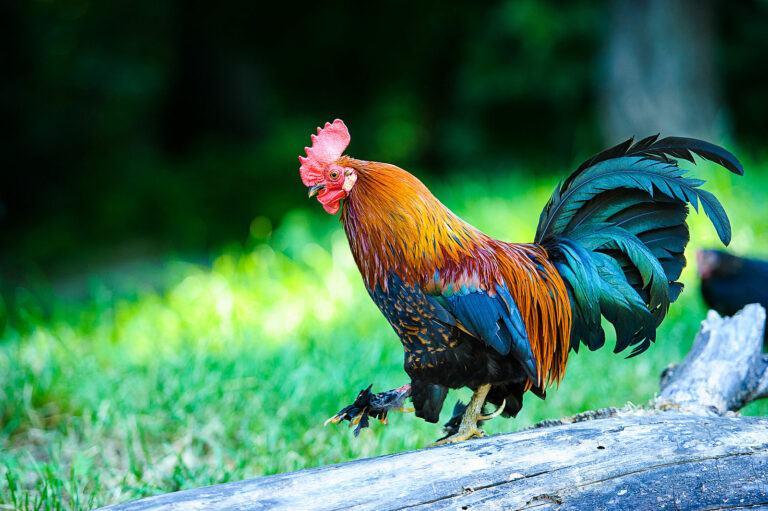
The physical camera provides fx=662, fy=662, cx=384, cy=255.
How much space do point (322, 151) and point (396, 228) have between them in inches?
13.0

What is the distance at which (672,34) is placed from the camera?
21.4ft

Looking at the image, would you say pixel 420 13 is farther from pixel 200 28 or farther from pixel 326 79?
pixel 200 28

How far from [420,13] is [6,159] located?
6.30 m

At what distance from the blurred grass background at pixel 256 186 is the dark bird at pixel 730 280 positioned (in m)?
0.22

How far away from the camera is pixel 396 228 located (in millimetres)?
1898

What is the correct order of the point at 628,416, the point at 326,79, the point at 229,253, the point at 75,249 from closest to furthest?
the point at 628,416 < the point at 229,253 < the point at 75,249 < the point at 326,79

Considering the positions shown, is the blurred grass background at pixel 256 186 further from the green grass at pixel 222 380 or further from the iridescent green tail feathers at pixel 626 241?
the iridescent green tail feathers at pixel 626 241

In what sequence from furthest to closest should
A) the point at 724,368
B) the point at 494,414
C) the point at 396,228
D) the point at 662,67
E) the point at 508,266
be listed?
1. the point at 662,67
2. the point at 724,368
3. the point at 494,414
4. the point at 508,266
5. the point at 396,228

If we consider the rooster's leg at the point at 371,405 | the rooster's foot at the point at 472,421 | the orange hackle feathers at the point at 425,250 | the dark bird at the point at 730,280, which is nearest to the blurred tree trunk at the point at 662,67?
the dark bird at the point at 730,280

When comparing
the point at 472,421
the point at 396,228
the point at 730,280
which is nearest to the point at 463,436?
the point at 472,421

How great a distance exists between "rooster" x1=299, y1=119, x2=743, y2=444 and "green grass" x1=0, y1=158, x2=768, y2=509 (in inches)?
40.7

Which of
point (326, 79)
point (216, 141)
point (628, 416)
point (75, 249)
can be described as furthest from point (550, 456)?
point (216, 141)

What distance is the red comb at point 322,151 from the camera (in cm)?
196

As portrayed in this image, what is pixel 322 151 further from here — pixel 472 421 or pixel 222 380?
pixel 222 380
